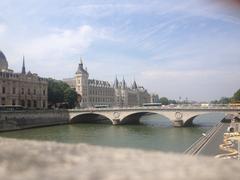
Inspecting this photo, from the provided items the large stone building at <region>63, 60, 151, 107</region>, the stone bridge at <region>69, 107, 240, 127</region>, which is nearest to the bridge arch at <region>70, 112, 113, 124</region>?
the stone bridge at <region>69, 107, 240, 127</region>

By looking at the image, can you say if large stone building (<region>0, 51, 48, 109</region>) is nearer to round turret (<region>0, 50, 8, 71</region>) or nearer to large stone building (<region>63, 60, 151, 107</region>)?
round turret (<region>0, 50, 8, 71</region>)

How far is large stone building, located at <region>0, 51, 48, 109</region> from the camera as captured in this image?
80062 millimetres

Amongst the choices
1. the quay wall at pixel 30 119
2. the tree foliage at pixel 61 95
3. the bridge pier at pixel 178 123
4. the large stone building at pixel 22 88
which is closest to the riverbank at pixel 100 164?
the quay wall at pixel 30 119

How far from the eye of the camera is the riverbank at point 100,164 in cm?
278

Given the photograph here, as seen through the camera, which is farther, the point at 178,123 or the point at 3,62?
the point at 3,62

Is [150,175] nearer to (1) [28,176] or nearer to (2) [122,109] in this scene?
(1) [28,176]

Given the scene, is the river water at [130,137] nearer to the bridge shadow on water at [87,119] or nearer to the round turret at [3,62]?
the bridge shadow on water at [87,119]

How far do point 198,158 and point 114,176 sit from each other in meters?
0.87

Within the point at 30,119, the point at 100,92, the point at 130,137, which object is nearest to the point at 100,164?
the point at 130,137

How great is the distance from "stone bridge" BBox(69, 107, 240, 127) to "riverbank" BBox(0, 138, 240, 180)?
197 feet

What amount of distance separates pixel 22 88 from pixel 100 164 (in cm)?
8458

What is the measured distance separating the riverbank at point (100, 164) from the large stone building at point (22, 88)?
78.2m

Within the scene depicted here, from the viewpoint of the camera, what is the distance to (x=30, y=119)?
68.0 m

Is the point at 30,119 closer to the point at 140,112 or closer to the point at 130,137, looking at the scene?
the point at 140,112
